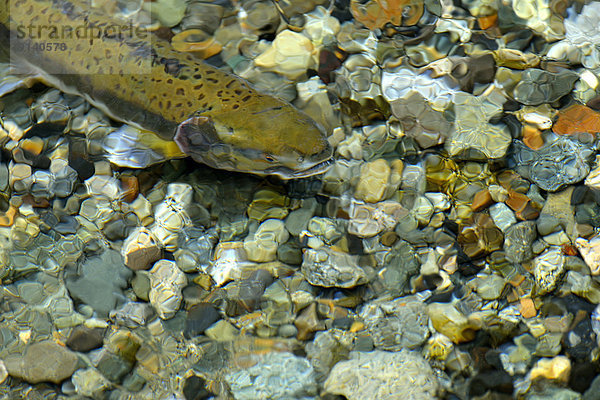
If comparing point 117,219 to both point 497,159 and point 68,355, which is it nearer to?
point 68,355

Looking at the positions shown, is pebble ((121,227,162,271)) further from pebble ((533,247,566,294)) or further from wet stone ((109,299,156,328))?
pebble ((533,247,566,294))

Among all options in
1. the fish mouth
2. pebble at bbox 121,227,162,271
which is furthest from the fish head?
pebble at bbox 121,227,162,271

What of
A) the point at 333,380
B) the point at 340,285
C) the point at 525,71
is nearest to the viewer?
the point at 333,380

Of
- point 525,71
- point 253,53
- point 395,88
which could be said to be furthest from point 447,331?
point 253,53

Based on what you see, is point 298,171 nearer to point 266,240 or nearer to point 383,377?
point 266,240

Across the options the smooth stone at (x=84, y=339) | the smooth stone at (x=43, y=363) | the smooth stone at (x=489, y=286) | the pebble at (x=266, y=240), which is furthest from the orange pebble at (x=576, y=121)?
the smooth stone at (x=43, y=363)

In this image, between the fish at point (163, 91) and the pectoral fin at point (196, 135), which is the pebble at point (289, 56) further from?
the pectoral fin at point (196, 135)

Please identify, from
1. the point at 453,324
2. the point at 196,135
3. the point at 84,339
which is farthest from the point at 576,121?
the point at 84,339
